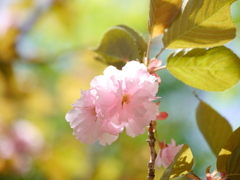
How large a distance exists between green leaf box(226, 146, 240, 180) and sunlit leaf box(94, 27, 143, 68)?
0.20m

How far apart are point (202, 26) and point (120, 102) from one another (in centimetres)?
15

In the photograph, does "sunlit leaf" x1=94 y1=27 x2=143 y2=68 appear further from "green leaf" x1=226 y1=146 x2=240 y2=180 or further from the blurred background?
the blurred background

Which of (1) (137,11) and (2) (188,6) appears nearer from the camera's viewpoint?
(2) (188,6)

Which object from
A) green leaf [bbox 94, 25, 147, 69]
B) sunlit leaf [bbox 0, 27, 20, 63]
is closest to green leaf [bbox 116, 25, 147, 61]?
green leaf [bbox 94, 25, 147, 69]

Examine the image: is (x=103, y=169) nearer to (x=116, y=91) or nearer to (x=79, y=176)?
(x=79, y=176)

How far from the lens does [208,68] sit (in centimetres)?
50

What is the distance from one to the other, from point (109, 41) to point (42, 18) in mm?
2116

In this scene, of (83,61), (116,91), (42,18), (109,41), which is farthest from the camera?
(83,61)

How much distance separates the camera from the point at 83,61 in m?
2.81

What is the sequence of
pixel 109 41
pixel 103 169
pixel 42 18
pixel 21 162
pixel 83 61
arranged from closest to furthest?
1. pixel 109 41
2. pixel 21 162
3. pixel 103 169
4. pixel 42 18
5. pixel 83 61

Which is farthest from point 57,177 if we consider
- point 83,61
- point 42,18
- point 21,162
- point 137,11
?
point 137,11

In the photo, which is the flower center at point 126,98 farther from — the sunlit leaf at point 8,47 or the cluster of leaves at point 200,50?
the sunlit leaf at point 8,47

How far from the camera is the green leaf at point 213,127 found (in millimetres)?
558

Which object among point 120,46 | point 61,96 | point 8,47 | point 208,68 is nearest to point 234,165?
point 208,68
